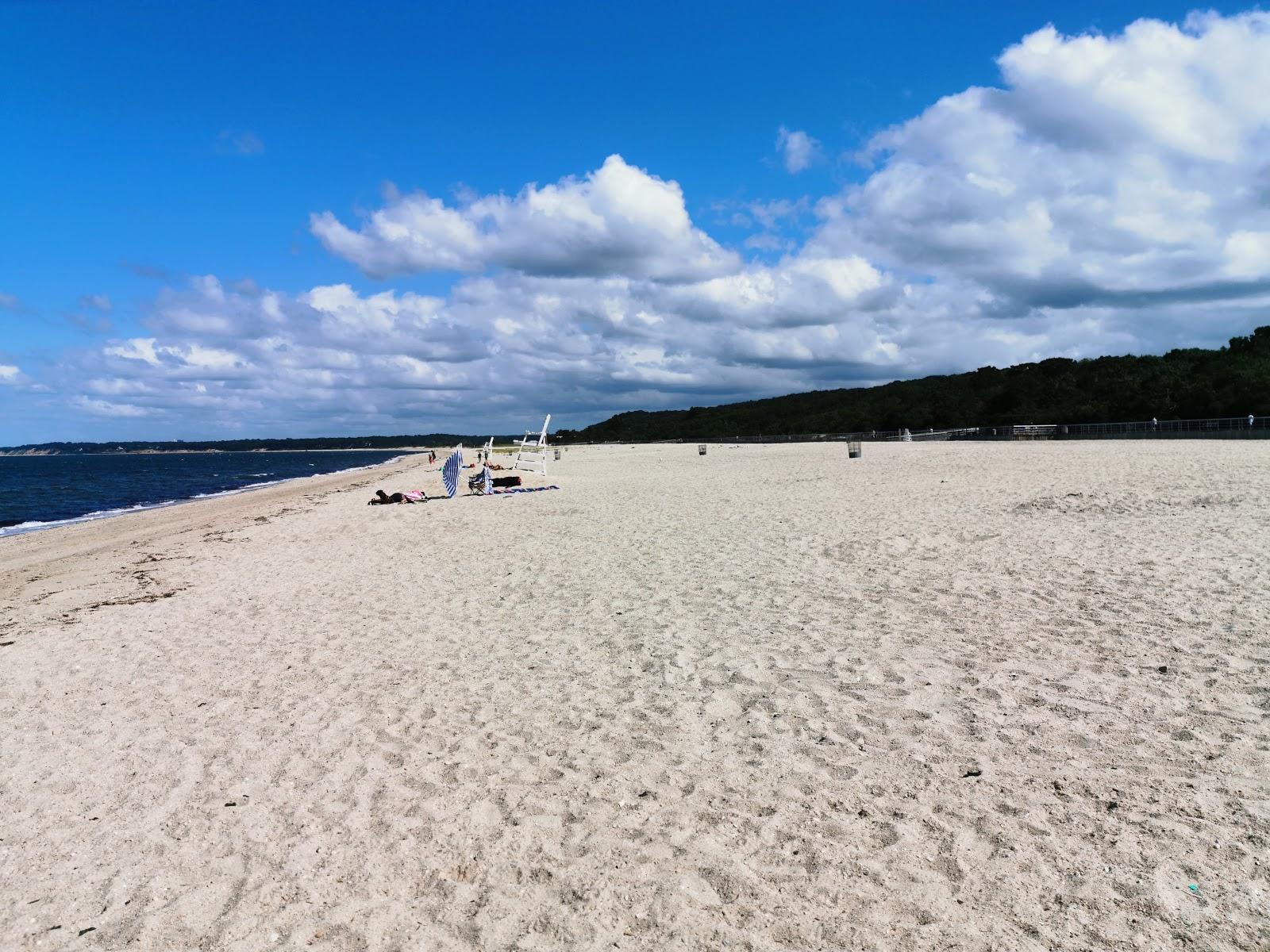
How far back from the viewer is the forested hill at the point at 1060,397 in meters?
50.8

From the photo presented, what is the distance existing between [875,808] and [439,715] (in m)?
3.05

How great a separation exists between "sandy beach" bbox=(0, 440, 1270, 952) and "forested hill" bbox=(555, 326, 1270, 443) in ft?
162

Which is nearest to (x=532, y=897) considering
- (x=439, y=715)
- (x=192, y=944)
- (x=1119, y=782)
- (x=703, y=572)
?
(x=192, y=944)

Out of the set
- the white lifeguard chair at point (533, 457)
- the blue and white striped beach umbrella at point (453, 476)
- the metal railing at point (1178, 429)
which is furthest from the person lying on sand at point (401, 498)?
the metal railing at point (1178, 429)

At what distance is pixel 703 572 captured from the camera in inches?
367

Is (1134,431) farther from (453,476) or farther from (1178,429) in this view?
(453,476)

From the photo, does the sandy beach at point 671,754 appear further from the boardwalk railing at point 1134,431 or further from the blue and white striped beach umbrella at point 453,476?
the boardwalk railing at point 1134,431

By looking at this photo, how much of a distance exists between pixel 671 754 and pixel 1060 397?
259 ft

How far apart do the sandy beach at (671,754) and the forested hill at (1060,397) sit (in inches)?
1939

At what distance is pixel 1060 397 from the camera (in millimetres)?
71500

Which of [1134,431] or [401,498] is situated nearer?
[401,498]

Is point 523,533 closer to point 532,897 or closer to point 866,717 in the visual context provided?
point 866,717

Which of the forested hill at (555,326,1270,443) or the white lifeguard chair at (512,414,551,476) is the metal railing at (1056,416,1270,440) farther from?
the white lifeguard chair at (512,414,551,476)

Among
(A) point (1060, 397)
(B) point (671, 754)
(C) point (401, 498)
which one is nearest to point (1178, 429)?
(A) point (1060, 397)
